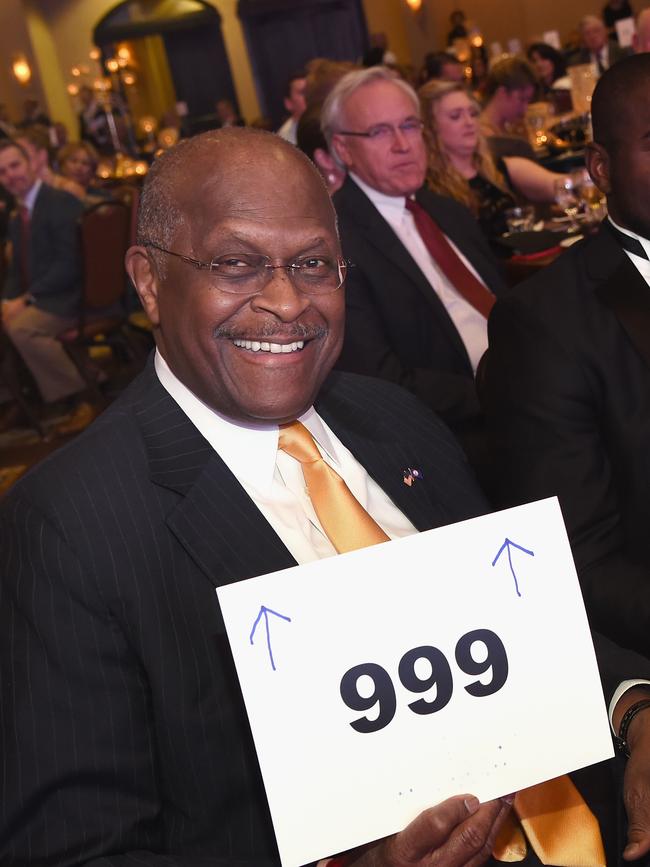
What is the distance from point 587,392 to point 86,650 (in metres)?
1.01

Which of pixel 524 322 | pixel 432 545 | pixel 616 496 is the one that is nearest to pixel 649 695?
pixel 616 496

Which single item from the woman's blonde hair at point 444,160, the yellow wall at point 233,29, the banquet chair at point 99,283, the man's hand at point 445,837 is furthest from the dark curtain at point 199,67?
the man's hand at point 445,837

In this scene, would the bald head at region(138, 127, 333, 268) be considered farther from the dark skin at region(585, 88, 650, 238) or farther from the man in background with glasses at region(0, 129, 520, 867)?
the dark skin at region(585, 88, 650, 238)

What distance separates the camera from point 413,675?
3.38 ft

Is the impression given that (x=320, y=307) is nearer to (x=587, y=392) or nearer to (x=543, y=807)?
(x=587, y=392)

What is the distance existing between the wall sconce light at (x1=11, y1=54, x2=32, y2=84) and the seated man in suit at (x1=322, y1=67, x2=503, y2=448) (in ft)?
55.7

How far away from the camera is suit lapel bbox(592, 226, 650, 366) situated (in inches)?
68.4

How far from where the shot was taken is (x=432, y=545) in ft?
3.45

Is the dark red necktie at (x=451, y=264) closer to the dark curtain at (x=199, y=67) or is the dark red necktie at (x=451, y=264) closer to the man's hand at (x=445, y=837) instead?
the man's hand at (x=445, y=837)

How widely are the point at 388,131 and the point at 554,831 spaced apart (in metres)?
2.53

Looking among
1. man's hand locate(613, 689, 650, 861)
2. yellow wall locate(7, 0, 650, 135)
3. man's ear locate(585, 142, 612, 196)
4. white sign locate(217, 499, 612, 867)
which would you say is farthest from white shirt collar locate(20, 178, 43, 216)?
yellow wall locate(7, 0, 650, 135)

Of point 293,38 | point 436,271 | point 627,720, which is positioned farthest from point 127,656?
point 293,38

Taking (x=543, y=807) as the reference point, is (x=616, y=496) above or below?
above

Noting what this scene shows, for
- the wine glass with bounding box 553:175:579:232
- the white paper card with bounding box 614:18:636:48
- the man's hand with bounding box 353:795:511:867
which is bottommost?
the wine glass with bounding box 553:175:579:232
